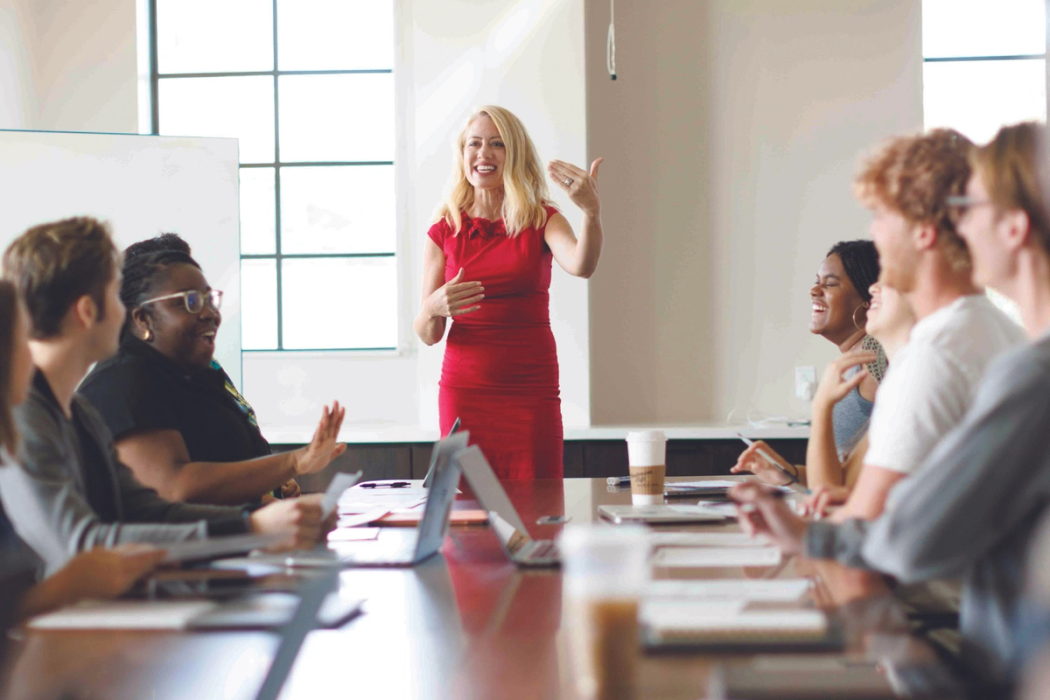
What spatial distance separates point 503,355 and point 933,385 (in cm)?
196

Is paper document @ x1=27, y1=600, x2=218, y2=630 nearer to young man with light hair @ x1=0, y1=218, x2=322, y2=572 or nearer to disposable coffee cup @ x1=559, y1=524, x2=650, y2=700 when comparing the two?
young man with light hair @ x1=0, y1=218, x2=322, y2=572

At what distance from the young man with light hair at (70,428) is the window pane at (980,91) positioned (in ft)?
13.0

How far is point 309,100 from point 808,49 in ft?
7.49

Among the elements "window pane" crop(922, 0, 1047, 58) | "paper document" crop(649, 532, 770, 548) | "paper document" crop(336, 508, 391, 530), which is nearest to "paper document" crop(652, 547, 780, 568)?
"paper document" crop(649, 532, 770, 548)

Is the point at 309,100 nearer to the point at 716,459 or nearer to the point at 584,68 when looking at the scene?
the point at 584,68

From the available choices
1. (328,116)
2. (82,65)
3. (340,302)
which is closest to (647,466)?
(340,302)

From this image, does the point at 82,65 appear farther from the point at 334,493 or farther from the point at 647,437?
the point at 334,493

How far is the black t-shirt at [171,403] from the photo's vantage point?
74.1 inches

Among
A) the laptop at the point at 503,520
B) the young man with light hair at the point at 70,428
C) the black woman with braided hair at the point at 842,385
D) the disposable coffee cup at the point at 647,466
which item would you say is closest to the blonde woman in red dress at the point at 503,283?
the black woman with braided hair at the point at 842,385

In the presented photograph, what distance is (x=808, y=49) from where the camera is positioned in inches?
171

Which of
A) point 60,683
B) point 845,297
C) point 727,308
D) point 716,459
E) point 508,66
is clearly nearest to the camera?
point 60,683

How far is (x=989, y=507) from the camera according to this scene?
2.87 feet

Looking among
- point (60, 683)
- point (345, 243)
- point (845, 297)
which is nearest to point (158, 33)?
point (345, 243)

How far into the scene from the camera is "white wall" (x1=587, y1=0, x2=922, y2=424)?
14.2 feet
